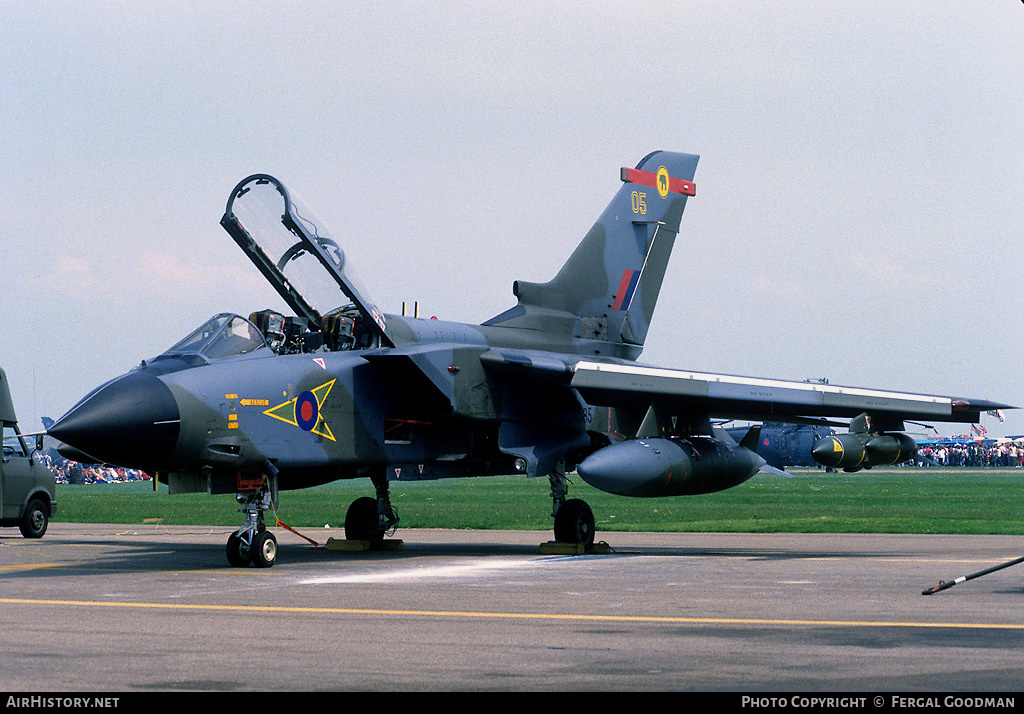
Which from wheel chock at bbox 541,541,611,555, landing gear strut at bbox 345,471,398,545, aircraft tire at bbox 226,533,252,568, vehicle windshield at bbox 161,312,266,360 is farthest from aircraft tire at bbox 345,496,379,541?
vehicle windshield at bbox 161,312,266,360

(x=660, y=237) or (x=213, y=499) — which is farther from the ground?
(x=660, y=237)

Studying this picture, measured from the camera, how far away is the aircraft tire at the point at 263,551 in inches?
603

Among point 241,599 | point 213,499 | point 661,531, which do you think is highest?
point 241,599

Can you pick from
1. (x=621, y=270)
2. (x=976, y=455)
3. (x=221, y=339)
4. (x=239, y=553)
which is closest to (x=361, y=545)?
(x=239, y=553)

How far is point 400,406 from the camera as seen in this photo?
17562mm

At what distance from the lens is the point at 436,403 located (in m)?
17.6

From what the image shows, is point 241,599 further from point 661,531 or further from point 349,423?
point 661,531

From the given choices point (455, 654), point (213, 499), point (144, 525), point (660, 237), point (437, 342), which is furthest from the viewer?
point (213, 499)

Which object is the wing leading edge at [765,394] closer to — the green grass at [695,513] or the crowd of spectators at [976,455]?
the green grass at [695,513]

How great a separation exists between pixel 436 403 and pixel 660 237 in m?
6.83

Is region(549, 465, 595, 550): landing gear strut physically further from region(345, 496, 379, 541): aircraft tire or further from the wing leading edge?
region(345, 496, 379, 541): aircraft tire

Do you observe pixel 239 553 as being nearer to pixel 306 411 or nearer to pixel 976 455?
pixel 306 411

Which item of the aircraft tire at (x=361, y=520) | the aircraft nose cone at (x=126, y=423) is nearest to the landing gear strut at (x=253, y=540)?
the aircraft nose cone at (x=126, y=423)
